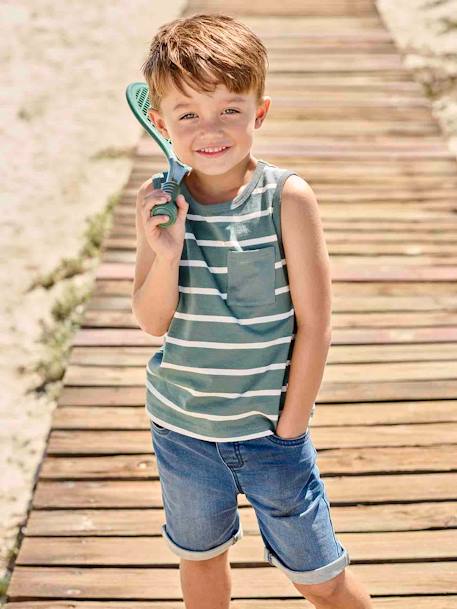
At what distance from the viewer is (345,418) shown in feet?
12.7

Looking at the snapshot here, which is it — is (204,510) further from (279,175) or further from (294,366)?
(279,175)

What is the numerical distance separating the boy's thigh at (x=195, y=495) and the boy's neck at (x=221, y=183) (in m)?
0.62

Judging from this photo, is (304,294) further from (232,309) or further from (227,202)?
(227,202)

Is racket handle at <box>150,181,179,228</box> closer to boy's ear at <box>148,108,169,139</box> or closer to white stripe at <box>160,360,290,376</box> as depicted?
boy's ear at <box>148,108,169,139</box>

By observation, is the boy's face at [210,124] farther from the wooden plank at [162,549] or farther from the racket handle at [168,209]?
the wooden plank at [162,549]

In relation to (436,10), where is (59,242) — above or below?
below

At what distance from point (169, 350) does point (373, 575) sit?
4.26 feet

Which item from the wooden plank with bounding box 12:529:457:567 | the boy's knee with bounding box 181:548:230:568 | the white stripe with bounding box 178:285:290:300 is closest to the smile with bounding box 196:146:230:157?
the white stripe with bounding box 178:285:290:300

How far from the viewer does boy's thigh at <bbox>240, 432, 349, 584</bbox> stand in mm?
2307

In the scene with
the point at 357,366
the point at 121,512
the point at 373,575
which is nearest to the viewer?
the point at 373,575

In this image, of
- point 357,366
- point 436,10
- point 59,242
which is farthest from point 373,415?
point 436,10

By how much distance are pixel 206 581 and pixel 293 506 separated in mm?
447

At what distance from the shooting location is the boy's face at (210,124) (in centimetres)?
220

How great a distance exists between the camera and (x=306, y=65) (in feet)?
26.7
